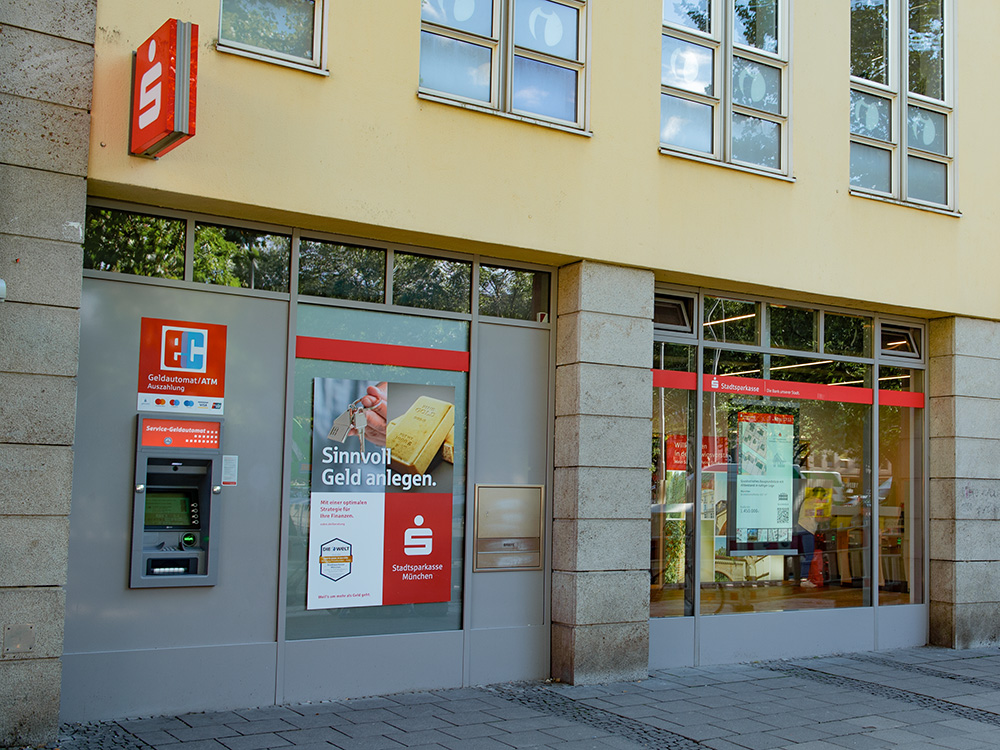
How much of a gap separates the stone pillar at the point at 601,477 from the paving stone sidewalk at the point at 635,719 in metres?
0.31

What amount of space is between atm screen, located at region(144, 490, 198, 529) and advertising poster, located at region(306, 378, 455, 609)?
2.82 ft

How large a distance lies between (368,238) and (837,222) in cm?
457

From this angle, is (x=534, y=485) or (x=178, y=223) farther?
(x=534, y=485)

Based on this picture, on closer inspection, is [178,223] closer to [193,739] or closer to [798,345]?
[193,739]

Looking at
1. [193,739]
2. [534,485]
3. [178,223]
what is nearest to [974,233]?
[534,485]

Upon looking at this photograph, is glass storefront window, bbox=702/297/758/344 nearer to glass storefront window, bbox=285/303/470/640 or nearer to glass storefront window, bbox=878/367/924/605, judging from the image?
glass storefront window, bbox=878/367/924/605

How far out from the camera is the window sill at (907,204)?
9.70 m

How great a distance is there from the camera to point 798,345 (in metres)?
9.73

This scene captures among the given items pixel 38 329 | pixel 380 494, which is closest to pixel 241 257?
pixel 38 329

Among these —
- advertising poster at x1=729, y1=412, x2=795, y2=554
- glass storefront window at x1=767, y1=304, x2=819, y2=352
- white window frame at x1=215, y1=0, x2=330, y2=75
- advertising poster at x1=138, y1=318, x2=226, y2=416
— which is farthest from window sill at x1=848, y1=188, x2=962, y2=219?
advertising poster at x1=138, y1=318, x2=226, y2=416

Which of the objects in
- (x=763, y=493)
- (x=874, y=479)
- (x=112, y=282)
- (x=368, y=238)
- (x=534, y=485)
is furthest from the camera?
(x=874, y=479)

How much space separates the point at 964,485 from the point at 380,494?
612cm

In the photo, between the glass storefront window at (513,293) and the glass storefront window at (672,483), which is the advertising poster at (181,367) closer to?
the glass storefront window at (513,293)

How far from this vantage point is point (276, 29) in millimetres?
6996
